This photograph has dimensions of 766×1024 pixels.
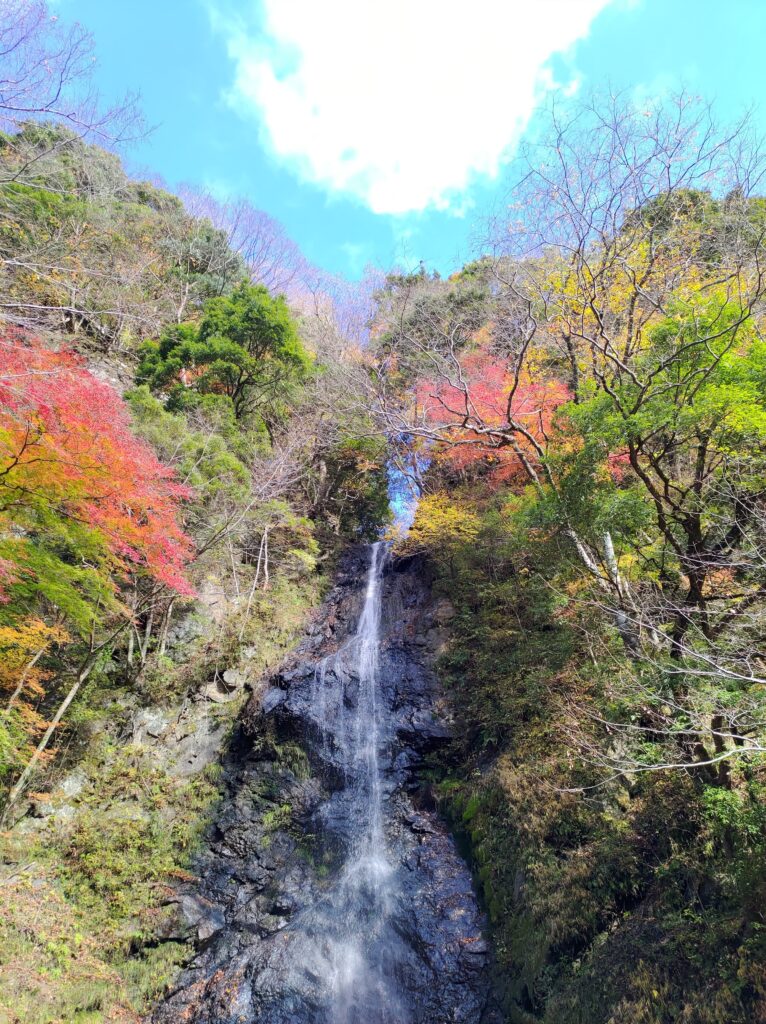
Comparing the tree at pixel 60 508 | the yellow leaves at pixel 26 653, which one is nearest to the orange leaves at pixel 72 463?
the tree at pixel 60 508

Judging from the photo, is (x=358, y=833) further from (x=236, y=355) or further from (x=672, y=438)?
(x=236, y=355)

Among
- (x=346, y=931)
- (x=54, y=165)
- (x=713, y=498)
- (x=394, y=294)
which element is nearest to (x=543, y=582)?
(x=713, y=498)

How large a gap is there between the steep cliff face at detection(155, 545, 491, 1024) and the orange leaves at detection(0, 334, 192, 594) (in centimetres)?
469

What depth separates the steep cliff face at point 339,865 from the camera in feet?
21.5

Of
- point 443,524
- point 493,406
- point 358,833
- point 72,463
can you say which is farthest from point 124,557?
point 493,406

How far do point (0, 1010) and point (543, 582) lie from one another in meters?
9.06

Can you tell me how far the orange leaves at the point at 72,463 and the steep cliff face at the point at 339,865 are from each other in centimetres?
469

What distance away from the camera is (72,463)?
6609mm

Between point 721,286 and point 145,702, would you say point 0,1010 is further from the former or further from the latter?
point 721,286

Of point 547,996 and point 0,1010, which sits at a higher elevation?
point 547,996

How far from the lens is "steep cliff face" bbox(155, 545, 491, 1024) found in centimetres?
654

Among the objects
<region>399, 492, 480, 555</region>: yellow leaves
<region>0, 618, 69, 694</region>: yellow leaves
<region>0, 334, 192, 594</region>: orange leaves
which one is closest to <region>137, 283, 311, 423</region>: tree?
<region>0, 334, 192, 594</region>: orange leaves

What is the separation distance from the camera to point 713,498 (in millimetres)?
5812

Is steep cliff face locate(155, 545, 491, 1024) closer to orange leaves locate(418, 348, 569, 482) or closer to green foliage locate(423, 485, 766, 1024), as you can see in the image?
green foliage locate(423, 485, 766, 1024)
